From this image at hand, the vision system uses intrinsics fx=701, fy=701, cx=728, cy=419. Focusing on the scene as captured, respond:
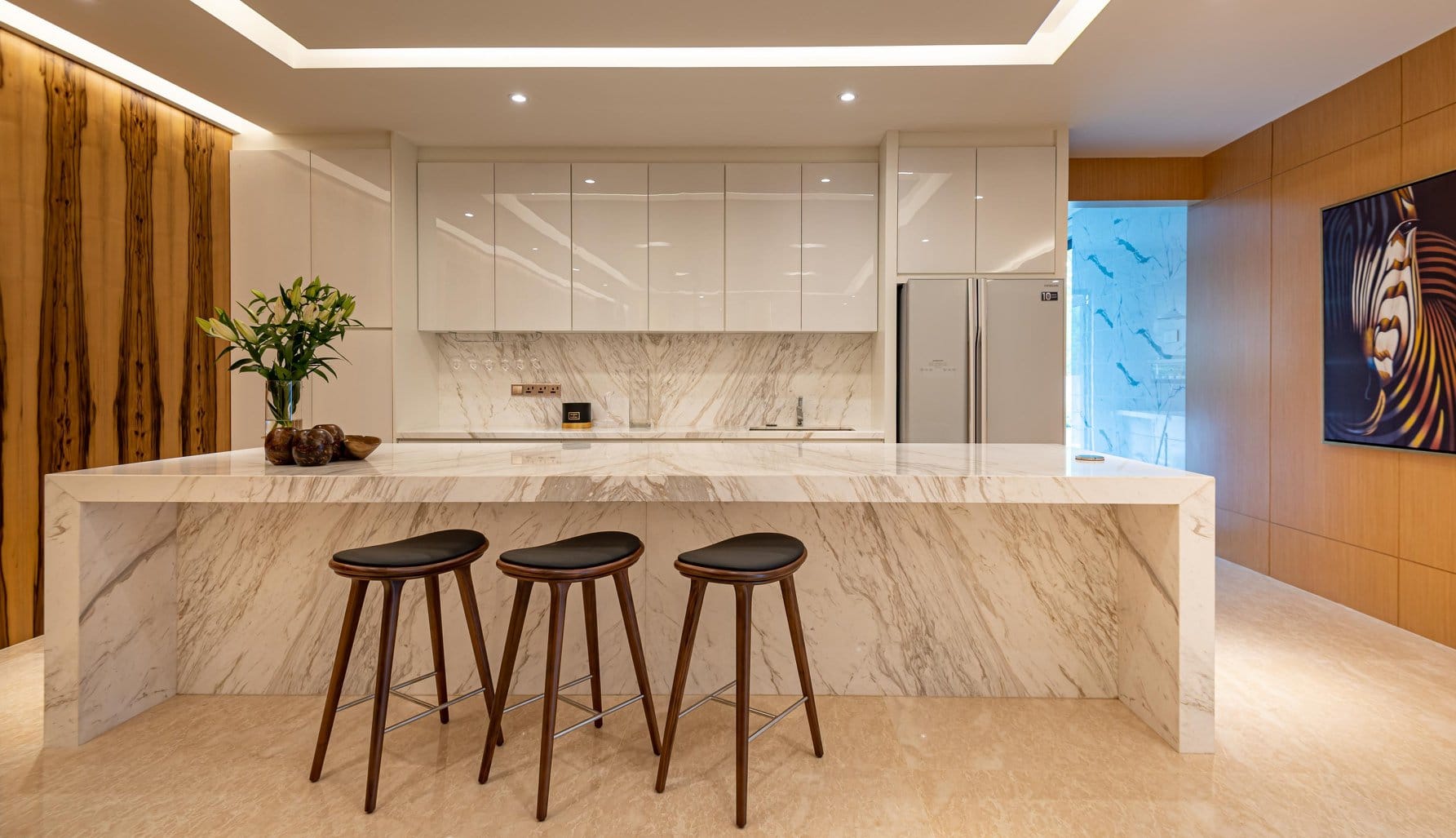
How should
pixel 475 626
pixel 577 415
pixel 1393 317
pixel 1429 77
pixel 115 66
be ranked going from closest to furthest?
pixel 475 626, pixel 1429 77, pixel 1393 317, pixel 115 66, pixel 577 415

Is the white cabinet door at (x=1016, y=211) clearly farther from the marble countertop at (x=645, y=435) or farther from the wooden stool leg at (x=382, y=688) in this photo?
the wooden stool leg at (x=382, y=688)

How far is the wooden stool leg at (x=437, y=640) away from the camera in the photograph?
2.02 meters

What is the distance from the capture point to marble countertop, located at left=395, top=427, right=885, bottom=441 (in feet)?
13.5

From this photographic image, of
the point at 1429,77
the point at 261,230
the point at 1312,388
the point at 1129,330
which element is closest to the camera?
the point at 1429,77

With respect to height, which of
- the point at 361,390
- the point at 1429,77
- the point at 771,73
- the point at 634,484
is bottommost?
the point at 634,484

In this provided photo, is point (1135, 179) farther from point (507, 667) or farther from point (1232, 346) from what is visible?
point (507, 667)

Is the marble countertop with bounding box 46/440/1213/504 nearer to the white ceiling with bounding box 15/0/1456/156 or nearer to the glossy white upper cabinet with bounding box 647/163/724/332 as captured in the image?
the white ceiling with bounding box 15/0/1456/156

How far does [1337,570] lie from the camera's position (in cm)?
361

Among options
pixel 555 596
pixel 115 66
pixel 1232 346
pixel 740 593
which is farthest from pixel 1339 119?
pixel 115 66

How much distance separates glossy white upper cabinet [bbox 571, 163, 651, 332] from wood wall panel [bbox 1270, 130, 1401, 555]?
144 inches

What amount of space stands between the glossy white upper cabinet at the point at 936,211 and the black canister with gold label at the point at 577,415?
2.14 meters

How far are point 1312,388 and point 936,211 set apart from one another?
2210 mm

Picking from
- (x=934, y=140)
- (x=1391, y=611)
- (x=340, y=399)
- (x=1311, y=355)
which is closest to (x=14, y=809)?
(x=340, y=399)

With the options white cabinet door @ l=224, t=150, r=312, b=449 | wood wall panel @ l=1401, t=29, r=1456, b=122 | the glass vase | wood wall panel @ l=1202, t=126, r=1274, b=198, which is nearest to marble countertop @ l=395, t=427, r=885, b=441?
white cabinet door @ l=224, t=150, r=312, b=449
